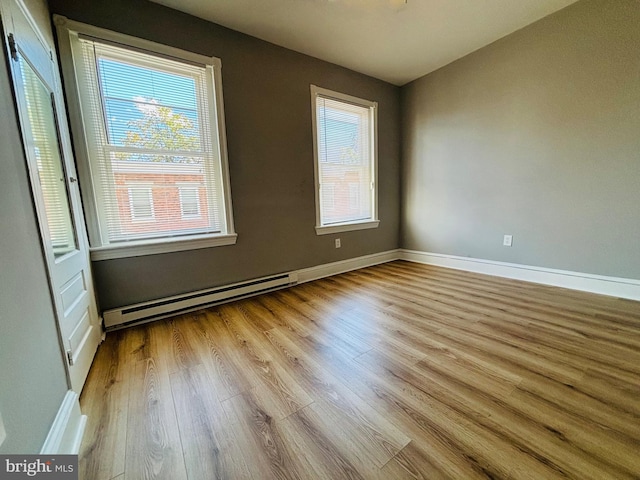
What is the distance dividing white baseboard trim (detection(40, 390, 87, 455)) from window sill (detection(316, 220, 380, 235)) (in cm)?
247

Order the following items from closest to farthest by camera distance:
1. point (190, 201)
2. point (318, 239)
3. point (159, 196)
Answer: point (159, 196) → point (190, 201) → point (318, 239)

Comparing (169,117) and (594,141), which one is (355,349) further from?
(594,141)

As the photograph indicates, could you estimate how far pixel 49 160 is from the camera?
1451 mm

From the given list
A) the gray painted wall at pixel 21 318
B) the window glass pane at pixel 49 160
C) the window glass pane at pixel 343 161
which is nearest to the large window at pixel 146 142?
the window glass pane at pixel 49 160

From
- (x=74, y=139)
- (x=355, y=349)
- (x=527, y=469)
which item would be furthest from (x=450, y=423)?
(x=74, y=139)

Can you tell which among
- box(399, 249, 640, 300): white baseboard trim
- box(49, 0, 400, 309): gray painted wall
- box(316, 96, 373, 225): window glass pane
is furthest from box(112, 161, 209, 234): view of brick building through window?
box(399, 249, 640, 300): white baseboard trim

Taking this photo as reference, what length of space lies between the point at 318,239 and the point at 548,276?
253cm

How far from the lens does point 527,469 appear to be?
911 millimetres

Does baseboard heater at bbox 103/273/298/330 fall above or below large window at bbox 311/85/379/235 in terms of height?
below

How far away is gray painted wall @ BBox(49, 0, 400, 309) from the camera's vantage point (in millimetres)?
2062

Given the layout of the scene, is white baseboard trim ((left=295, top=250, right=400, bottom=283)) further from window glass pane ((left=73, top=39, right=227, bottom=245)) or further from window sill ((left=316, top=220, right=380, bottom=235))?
window glass pane ((left=73, top=39, right=227, bottom=245))

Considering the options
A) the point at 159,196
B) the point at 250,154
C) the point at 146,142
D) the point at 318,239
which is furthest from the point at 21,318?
the point at 318,239

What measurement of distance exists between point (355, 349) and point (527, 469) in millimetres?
948

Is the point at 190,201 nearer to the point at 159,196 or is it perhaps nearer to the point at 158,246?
the point at 159,196
